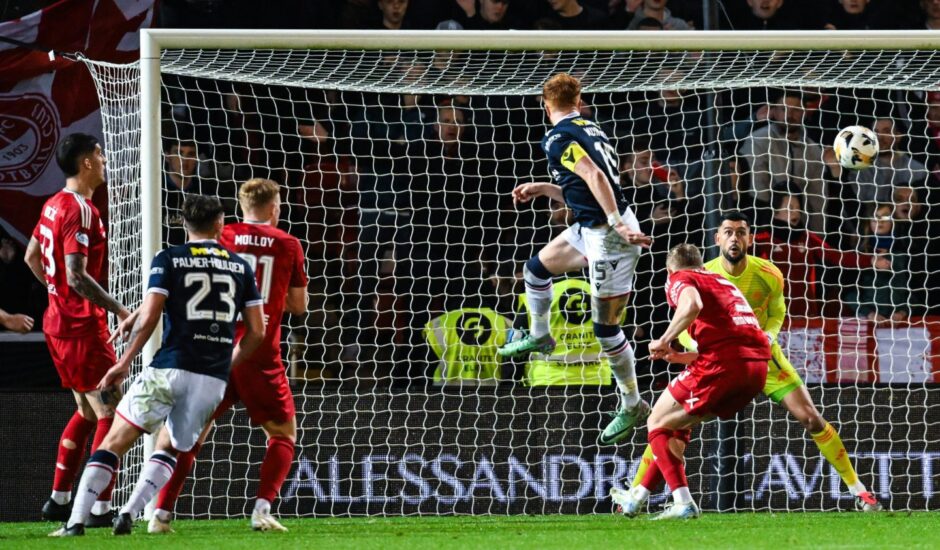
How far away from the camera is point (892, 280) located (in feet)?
31.3

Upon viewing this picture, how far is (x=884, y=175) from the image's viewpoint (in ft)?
32.7

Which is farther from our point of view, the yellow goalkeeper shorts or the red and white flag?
the red and white flag

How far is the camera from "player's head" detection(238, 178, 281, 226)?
660 centimetres

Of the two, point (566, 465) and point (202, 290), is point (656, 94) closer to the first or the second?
point (566, 465)

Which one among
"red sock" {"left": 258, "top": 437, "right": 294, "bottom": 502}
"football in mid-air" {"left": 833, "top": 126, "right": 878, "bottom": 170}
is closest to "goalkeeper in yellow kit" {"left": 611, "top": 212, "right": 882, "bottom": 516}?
"football in mid-air" {"left": 833, "top": 126, "right": 878, "bottom": 170}

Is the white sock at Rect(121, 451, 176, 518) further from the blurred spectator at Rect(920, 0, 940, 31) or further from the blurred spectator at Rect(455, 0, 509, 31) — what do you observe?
the blurred spectator at Rect(920, 0, 940, 31)

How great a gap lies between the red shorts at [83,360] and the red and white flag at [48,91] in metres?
2.52

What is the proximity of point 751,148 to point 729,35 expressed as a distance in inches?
72.7

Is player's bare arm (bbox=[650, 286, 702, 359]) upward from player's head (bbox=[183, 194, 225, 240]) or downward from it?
downward

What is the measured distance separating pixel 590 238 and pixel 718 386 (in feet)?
3.30

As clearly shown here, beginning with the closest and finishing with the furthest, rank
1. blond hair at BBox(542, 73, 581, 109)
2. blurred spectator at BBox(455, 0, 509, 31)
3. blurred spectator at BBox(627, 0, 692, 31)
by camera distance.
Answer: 1. blond hair at BBox(542, 73, 581, 109)
2. blurred spectator at BBox(455, 0, 509, 31)
3. blurred spectator at BBox(627, 0, 692, 31)

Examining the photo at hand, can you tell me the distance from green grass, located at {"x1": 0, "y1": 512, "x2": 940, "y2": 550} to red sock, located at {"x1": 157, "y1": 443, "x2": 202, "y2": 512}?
0.18 metres

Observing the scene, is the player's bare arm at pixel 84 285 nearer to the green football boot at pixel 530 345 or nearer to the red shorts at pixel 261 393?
the red shorts at pixel 261 393

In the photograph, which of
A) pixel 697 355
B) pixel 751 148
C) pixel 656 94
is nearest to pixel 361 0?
pixel 656 94
